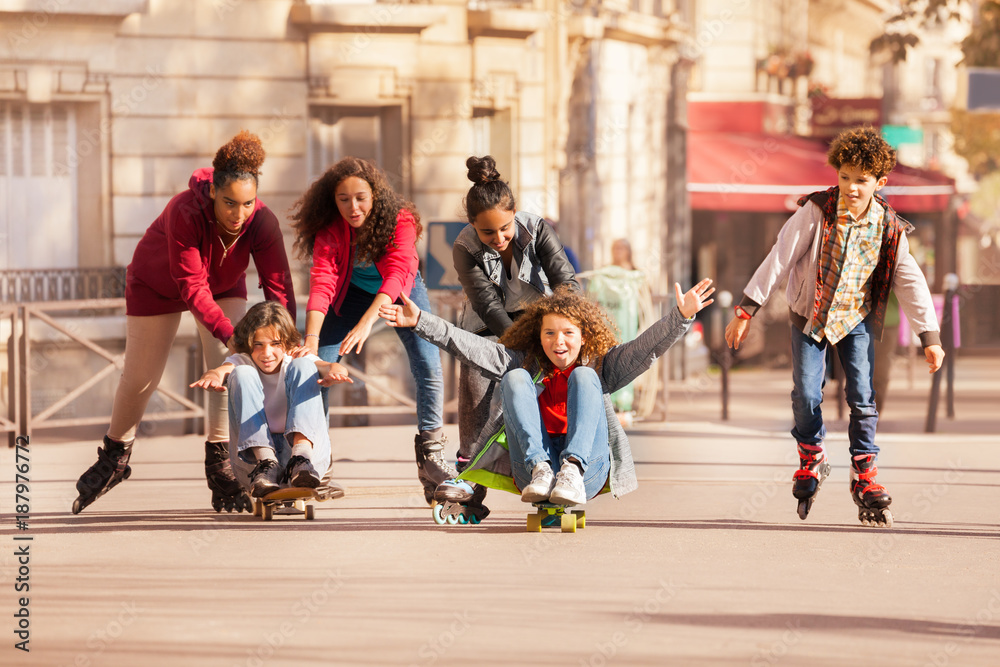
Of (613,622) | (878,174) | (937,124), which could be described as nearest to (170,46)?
(878,174)

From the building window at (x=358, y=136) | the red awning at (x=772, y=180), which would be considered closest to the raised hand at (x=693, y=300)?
the building window at (x=358, y=136)

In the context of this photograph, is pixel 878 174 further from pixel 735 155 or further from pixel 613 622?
pixel 735 155

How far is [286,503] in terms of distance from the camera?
19.2ft

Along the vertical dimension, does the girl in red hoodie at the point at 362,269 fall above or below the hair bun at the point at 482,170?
below

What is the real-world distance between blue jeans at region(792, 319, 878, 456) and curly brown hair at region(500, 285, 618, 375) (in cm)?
87

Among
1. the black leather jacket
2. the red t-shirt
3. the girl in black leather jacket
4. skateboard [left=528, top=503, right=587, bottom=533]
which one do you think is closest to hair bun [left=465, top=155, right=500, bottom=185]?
the girl in black leather jacket

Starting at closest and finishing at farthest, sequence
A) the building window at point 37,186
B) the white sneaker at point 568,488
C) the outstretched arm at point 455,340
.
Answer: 1. the white sneaker at point 568,488
2. the outstretched arm at point 455,340
3. the building window at point 37,186

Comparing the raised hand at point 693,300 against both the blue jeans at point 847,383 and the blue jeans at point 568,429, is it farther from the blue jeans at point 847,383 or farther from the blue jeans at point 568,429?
the blue jeans at point 847,383

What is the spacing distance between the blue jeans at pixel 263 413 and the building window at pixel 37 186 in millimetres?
7653

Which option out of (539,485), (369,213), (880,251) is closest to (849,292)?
(880,251)

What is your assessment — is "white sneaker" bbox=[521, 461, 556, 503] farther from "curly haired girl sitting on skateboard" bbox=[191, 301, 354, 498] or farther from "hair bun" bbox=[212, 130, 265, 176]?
"hair bun" bbox=[212, 130, 265, 176]

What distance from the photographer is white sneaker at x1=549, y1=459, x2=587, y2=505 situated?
16.9ft

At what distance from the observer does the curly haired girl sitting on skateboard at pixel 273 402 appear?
5465mm

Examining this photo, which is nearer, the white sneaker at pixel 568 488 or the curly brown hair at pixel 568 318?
the white sneaker at pixel 568 488
